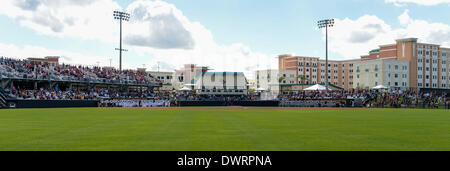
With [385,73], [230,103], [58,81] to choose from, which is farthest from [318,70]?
[58,81]

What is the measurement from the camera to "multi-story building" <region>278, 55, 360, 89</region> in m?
138

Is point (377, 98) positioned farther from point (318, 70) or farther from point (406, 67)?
point (318, 70)

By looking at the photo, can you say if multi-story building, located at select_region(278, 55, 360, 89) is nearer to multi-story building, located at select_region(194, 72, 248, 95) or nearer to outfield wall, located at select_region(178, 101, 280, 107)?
multi-story building, located at select_region(194, 72, 248, 95)

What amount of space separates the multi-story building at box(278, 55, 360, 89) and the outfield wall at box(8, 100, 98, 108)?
95425 mm

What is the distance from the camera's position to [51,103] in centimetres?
4853

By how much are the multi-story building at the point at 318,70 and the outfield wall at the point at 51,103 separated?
313 ft

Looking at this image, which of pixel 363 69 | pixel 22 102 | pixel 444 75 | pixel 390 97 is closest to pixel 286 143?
pixel 22 102

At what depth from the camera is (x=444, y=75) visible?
4665 inches

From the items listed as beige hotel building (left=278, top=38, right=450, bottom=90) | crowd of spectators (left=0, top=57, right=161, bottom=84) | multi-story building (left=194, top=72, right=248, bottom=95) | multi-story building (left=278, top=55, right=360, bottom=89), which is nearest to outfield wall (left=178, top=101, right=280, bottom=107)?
multi-story building (left=194, top=72, right=248, bottom=95)
